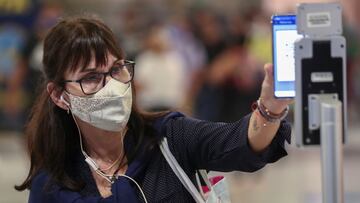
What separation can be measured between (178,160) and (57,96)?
57 cm

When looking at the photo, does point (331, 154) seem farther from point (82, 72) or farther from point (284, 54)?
point (82, 72)

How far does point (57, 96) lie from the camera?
3.18 m

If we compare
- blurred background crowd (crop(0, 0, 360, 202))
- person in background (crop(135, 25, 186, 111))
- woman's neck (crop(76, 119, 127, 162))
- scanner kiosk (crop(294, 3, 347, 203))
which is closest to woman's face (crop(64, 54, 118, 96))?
woman's neck (crop(76, 119, 127, 162))

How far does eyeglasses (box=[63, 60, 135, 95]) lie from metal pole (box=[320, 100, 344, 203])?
942 mm

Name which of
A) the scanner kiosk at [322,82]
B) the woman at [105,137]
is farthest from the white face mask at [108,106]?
the scanner kiosk at [322,82]

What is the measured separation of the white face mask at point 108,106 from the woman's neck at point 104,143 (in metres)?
0.06

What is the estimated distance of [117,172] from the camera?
310 centimetres

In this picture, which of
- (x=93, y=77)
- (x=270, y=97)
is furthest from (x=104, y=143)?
(x=270, y=97)

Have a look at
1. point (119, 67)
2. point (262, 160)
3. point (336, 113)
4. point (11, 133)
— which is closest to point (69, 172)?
point (119, 67)

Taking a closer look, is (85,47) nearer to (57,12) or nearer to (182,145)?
(182,145)

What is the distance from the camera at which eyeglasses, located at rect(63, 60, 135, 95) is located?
9.86 feet

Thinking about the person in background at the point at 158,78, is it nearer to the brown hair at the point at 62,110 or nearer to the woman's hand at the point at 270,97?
the brown hair at the point at 62,110

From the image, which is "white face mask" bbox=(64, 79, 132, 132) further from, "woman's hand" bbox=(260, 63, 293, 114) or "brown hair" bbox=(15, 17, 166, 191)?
"woman's hand" bbox=(260, 63, 293, 114)

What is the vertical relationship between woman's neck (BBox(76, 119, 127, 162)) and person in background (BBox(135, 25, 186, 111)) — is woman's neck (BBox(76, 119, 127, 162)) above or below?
above
